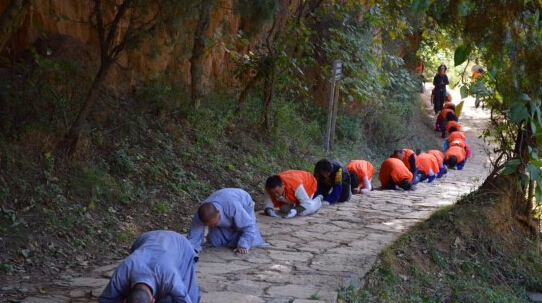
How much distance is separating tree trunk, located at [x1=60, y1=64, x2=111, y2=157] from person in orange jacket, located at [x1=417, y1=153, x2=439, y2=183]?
8415 mm

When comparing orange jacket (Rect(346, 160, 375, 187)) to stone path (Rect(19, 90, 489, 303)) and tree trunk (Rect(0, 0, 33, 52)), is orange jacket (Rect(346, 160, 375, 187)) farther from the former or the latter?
tree trunk (Rect(0, 0, 33, 52))

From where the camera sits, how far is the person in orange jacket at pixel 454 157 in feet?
61.2

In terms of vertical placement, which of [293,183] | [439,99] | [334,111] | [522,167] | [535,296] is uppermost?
[439,99]

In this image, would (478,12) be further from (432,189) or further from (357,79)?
(357,79)

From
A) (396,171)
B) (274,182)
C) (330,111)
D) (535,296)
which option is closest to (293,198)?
(274,182)

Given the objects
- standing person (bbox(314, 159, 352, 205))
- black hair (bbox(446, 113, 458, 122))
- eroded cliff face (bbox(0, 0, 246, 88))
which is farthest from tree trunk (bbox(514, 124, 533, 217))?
black hair (bbox(446, 113, 458, 122))

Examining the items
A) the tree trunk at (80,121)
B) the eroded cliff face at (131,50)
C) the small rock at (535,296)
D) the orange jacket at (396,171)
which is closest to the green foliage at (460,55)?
the small rock at (535,296)

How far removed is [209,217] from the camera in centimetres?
715

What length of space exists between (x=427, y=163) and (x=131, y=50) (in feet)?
26.0

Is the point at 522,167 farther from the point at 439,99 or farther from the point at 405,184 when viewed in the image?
the point at 439,99

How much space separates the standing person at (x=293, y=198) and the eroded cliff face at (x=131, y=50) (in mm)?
2576

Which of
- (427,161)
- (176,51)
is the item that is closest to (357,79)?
(427,161)

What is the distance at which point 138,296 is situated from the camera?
4.75m

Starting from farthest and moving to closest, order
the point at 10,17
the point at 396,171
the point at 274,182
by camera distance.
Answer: the point at 396,171 < the point at 274,182 < the point at 10,17
